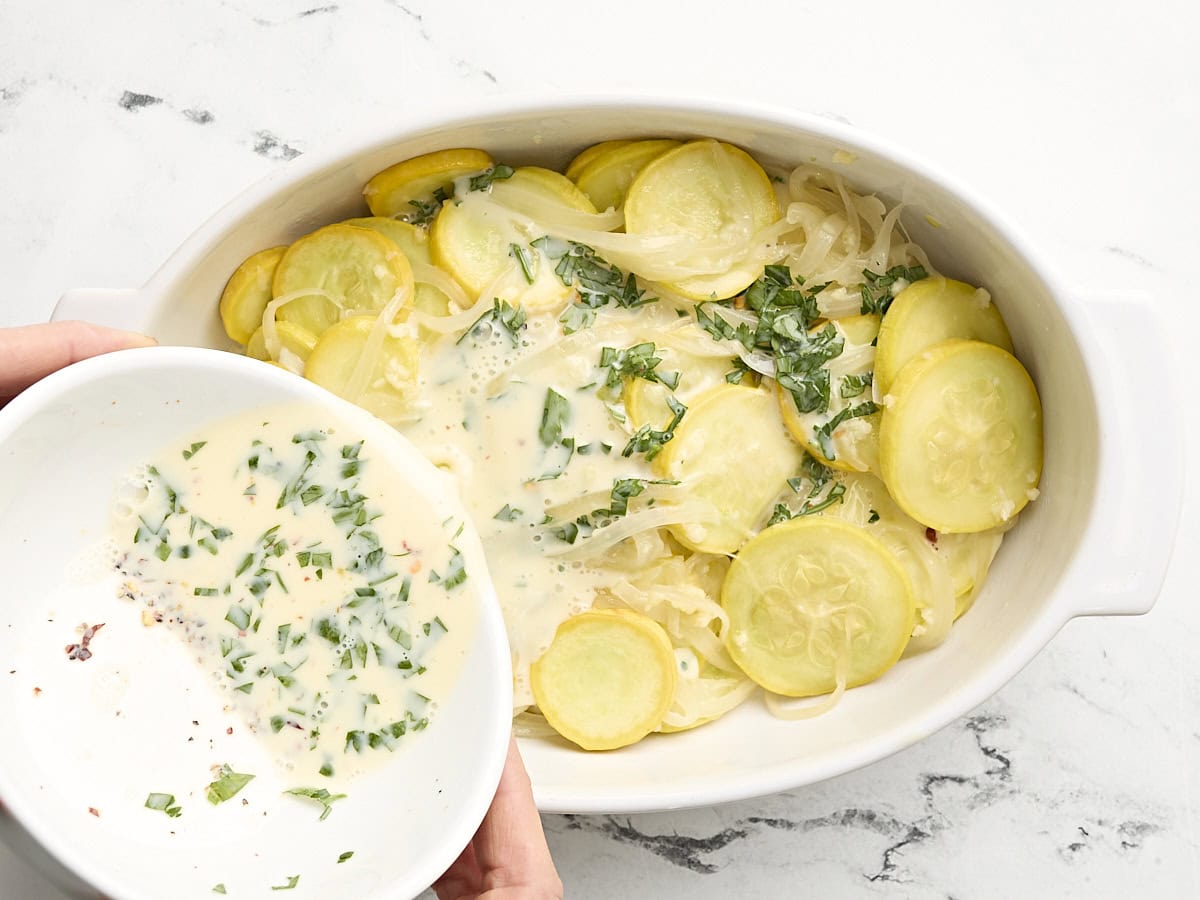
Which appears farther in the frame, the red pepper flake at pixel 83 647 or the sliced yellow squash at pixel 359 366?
the sliced yellow squash at pixel 359 366

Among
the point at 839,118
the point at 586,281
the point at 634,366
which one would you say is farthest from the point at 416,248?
the point at 839,118

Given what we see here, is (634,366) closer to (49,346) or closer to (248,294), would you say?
(248,294)

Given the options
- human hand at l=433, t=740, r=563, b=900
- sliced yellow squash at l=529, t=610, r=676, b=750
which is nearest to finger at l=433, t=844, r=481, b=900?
human hand at l=433, t=740, r=563, b=900

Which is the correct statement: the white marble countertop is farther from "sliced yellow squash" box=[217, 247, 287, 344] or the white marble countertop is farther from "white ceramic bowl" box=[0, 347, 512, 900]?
"white ceramic bowl" box=[0, 347, 512, 900]

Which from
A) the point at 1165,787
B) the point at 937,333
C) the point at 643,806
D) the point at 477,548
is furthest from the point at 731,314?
the point at 1165,787

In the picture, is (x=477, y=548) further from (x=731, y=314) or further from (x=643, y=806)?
(x=731, y=314)

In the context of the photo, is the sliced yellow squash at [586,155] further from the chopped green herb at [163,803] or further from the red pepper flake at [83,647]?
the chopped green herb at [163,803]

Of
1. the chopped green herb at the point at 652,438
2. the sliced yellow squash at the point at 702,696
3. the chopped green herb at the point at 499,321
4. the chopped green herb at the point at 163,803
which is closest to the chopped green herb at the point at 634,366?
the chopped green herb at the point at 652,438
